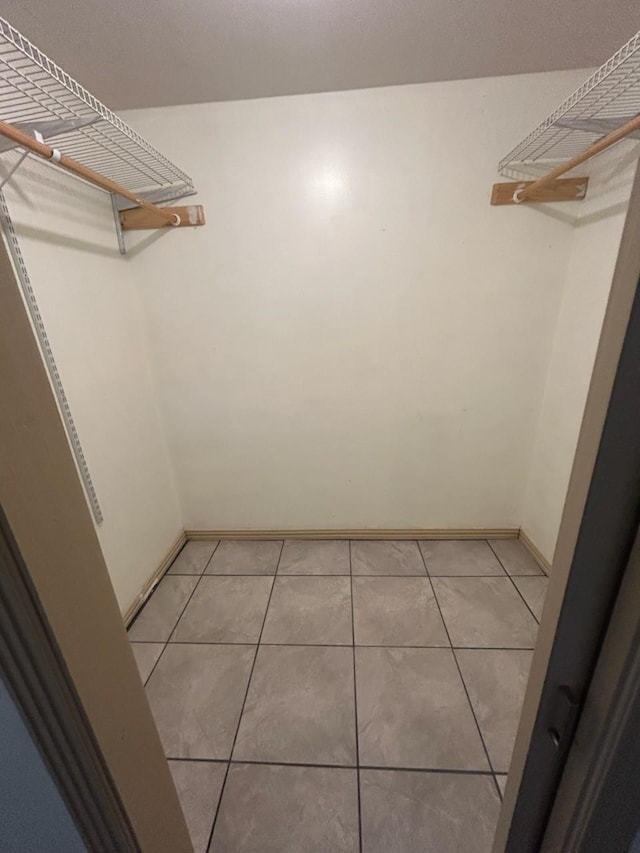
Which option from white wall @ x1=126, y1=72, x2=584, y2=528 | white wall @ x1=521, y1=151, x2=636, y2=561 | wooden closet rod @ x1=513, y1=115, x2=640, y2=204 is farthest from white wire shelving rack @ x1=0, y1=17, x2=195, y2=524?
white wall @ x1=521, y1=151, x2=636, y2=561

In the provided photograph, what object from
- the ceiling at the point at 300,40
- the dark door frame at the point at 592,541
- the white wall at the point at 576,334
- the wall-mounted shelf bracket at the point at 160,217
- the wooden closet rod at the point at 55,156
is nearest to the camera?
the dark door frame at the point at 592,541

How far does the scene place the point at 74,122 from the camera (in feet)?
3.07

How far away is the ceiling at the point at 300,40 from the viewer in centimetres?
98

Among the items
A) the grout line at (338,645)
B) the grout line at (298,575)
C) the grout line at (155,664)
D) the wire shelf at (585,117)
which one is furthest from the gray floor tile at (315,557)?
the wire shelf at (585,117)

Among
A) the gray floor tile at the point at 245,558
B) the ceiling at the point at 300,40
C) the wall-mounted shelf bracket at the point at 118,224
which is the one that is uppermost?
the ceiling at the point at 300,40

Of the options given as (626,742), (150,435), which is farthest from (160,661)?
(626,742)

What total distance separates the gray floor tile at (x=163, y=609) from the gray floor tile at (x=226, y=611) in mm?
47

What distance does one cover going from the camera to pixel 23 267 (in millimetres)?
1078

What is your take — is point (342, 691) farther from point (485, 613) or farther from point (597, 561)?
point (597, 561)

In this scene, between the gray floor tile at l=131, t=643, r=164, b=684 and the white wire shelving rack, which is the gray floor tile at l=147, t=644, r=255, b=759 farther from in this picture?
the white wire shelving rack

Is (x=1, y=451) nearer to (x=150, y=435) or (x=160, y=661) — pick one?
(x=160, y=661)

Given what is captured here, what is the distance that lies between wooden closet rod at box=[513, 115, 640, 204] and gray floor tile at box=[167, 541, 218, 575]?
2.50 metres

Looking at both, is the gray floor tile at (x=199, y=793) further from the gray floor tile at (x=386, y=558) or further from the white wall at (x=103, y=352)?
the gray floor tile at (x=386, y=558)

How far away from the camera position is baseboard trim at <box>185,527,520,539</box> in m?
2.00
